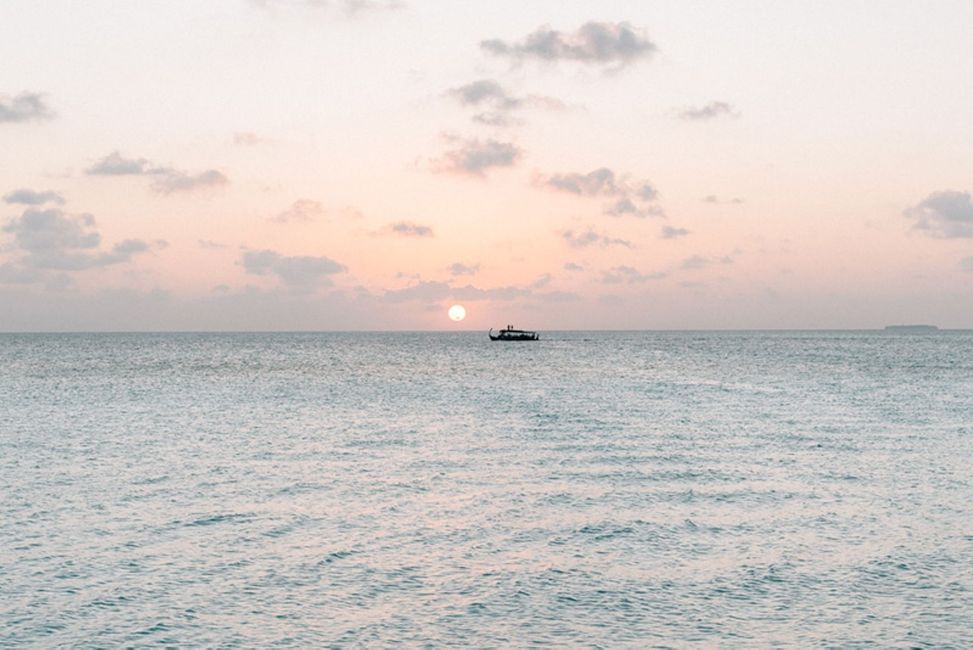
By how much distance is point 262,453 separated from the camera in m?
45.1

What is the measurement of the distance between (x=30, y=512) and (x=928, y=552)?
29.1 meters

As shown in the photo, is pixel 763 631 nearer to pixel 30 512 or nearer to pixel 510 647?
pixel 510 647

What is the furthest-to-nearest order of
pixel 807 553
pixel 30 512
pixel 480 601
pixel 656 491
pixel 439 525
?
pixel 656 491 → pixel 30 512 → pixel 439 525 → pixel 807 553 → pixel 480 601

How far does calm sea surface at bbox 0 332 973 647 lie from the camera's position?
19641mm

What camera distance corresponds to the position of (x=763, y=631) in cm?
1898

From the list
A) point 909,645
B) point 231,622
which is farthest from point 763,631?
point 231,622

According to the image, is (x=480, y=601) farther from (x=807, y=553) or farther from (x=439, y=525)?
(x=807, y=553)

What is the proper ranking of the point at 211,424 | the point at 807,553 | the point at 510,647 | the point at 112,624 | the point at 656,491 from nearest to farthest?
the point at 510,647, the point at 112,624, the point at 807,553, the point at 656,491, the point at 211,424

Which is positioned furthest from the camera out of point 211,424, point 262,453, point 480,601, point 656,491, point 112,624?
point 211,424

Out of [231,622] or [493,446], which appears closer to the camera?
[231,622]

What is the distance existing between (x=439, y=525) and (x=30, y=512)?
14.5 m

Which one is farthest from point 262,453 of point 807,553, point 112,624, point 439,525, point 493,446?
point 807,553

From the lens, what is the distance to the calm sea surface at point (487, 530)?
19641 millimetres

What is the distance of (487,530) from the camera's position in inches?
1098
